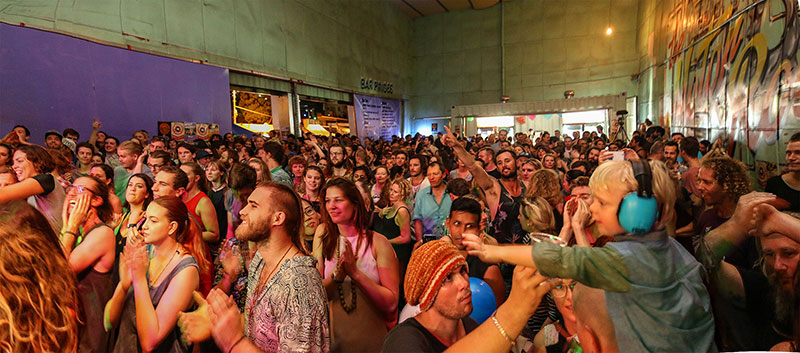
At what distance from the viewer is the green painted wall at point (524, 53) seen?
20.8m

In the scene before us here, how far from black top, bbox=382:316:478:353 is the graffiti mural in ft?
19.6

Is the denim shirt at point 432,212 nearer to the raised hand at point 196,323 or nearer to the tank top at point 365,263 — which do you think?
the tank top at point 365,263

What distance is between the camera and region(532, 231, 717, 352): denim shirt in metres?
1.25

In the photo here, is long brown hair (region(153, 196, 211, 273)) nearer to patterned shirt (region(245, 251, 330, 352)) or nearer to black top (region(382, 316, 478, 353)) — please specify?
patterned shirt (region(245, 251, 330, 352))

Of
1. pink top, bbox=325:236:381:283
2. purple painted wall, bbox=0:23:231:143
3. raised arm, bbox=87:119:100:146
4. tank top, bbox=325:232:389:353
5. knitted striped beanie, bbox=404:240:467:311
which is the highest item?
purple painted wall, bbox=0:23:231:143

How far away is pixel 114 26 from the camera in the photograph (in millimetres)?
10281

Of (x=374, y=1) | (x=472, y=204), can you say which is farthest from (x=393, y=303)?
(x=374, y=1)

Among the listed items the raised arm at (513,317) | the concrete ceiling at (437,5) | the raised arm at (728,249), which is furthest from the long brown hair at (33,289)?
the concrete ceiling at (437,5)

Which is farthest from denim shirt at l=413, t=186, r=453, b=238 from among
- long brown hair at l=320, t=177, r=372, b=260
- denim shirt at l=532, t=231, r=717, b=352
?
denim shirt at l=532, t=231, r=717, b=352

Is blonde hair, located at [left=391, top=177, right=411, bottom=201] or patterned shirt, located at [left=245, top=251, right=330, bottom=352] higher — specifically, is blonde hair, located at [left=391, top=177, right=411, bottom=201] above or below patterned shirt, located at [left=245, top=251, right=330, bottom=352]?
above

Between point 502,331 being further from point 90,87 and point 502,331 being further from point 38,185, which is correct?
point 90,87

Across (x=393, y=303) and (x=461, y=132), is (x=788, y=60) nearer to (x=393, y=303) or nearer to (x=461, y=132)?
(x=393, y=303)

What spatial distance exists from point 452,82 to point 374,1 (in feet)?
22.7

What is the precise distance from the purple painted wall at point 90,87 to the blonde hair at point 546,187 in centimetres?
1052
